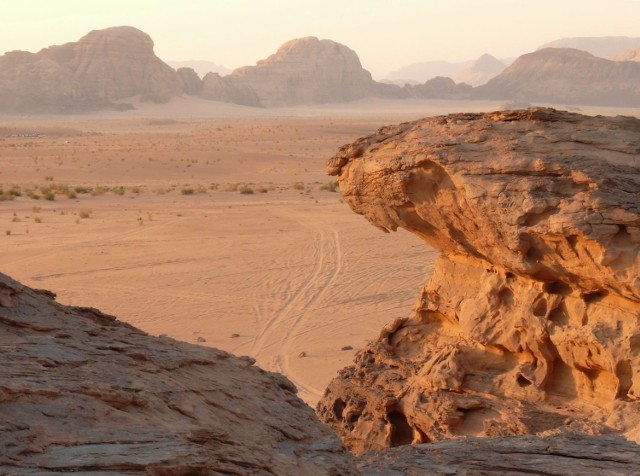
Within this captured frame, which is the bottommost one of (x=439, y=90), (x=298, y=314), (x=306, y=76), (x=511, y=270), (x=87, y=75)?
(x=298, y=314)

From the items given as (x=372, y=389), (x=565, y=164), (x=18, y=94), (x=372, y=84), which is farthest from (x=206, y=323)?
(x=372, y=84)

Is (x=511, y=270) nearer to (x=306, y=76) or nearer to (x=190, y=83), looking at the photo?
(x=190, y=83)

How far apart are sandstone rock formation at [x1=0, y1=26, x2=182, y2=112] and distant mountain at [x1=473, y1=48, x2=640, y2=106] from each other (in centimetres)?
4000

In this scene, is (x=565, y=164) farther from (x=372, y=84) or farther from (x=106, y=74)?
(x=372, y=84)

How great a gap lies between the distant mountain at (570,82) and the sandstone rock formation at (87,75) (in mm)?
39997

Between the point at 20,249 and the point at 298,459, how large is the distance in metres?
15.1

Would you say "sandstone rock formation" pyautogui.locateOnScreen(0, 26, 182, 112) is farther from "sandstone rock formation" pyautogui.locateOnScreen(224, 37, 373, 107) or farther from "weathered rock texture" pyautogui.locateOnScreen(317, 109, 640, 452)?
"weathered rock texture" pyautogui.locateOnScreen(317, 109, 640, 452)

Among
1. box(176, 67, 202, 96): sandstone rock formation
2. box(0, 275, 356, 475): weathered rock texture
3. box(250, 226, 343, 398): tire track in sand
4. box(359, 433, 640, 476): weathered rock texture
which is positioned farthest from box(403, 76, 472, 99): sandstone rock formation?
box(0, 275, 356, 475): weathered rock texture

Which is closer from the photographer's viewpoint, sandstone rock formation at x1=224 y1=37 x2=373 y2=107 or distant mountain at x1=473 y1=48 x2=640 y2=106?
distant mountain at x1=473 y1=48 x2=640 y2=106

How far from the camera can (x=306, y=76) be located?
104375 millimetres

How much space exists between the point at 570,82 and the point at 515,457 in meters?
107

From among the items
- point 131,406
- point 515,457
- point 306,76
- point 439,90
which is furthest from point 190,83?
point 131,406

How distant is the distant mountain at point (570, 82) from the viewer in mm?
100812

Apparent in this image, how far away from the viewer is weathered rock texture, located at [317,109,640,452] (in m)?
5.09
